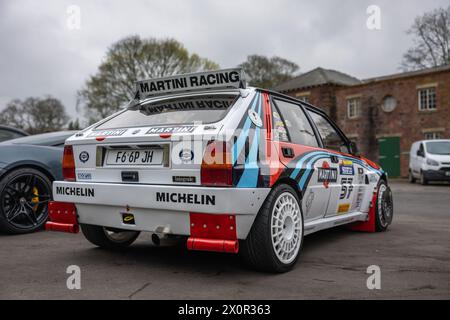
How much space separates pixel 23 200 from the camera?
575 cm

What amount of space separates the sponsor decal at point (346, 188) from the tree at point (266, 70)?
42818mm

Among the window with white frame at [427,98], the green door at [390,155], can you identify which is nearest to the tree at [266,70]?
the green door at [390,155]

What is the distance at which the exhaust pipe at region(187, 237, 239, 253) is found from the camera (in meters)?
3.23

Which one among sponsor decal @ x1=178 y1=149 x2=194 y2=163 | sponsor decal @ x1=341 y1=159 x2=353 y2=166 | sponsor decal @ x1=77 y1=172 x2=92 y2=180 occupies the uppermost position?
sponsor decal @ x1=178 y1=149 x2=194 y2=163

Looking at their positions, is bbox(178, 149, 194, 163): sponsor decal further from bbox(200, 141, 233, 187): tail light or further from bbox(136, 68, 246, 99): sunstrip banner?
bbox(136, 68, 246, 99): sunstrip banner

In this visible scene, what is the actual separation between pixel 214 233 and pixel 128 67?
112 feet

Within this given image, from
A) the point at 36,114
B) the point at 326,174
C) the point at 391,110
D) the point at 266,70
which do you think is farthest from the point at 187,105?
the point at 36,114

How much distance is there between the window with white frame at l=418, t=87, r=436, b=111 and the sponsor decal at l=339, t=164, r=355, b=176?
2402 cm

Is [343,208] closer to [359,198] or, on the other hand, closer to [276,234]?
[359,198]

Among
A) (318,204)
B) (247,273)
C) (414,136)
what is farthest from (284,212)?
(414,136)

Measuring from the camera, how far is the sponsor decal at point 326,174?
179 inches

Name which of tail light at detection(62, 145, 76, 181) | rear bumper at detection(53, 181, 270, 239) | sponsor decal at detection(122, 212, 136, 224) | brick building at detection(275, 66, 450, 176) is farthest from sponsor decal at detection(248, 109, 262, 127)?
brick building at detection(275, 66, 450, 176)

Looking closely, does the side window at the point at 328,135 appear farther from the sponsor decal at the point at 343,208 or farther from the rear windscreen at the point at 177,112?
the rear windscreen at the point at 177,112
